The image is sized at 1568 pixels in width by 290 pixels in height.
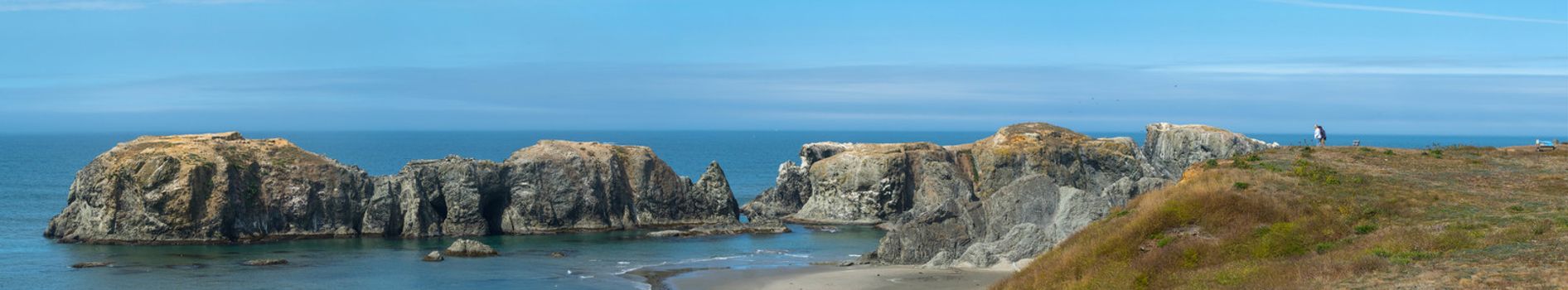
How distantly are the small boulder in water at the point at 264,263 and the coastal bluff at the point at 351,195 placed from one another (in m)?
12.9

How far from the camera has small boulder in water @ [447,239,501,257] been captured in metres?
80.6

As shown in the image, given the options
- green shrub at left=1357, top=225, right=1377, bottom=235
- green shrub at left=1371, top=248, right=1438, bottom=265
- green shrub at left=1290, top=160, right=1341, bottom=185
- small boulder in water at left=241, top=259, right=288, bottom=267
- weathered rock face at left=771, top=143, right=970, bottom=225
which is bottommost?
small boulder in water at left=241, top=259, right=288, bottom=267

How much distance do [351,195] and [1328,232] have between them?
65916 millimetres

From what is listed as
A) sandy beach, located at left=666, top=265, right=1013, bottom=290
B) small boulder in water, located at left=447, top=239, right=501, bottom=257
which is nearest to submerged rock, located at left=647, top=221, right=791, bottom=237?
small boulder in water, located at left=447, top=239, right=501, bottom=257

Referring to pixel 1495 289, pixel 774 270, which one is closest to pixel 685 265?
pixel 774 270

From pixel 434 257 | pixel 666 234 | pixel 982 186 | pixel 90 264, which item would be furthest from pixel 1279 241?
pixel 982 186

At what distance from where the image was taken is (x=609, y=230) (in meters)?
101

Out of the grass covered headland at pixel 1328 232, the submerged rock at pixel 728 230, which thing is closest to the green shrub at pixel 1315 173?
the grass covered headland at pixel 1328 232

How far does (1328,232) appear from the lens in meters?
47.5

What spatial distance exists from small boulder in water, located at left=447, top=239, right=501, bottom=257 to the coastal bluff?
14.0m

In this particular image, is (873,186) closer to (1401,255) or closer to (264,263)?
(264,263)

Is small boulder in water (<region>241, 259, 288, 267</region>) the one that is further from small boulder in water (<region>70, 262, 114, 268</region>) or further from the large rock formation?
the large rock formation

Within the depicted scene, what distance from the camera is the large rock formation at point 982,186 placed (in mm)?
70550

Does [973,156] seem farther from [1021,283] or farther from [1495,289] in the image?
[1495,289]
